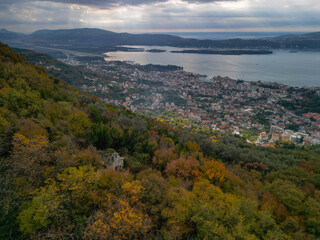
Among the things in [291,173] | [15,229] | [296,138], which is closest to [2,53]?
[15,229]

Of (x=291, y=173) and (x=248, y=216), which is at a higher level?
(x=248, y=216)

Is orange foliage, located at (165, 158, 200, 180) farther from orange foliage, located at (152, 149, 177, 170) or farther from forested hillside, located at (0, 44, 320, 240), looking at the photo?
orange foliage, located at (152, 149, 177, 170)

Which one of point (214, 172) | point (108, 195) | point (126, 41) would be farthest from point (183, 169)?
point (126, 41)

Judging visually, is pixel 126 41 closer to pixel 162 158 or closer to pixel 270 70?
pixel 270 70

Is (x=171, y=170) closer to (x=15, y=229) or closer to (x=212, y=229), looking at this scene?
(x=212, y=229)

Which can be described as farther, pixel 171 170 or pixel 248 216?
pixel 171 170

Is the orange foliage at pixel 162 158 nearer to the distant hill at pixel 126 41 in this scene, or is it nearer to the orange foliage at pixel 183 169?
the orange foliage at pixel 183 169

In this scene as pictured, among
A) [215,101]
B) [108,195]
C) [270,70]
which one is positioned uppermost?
[270,70]

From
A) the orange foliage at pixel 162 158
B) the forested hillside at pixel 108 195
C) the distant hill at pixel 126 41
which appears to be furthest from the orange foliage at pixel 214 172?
the distant hill at pixel 126 41
